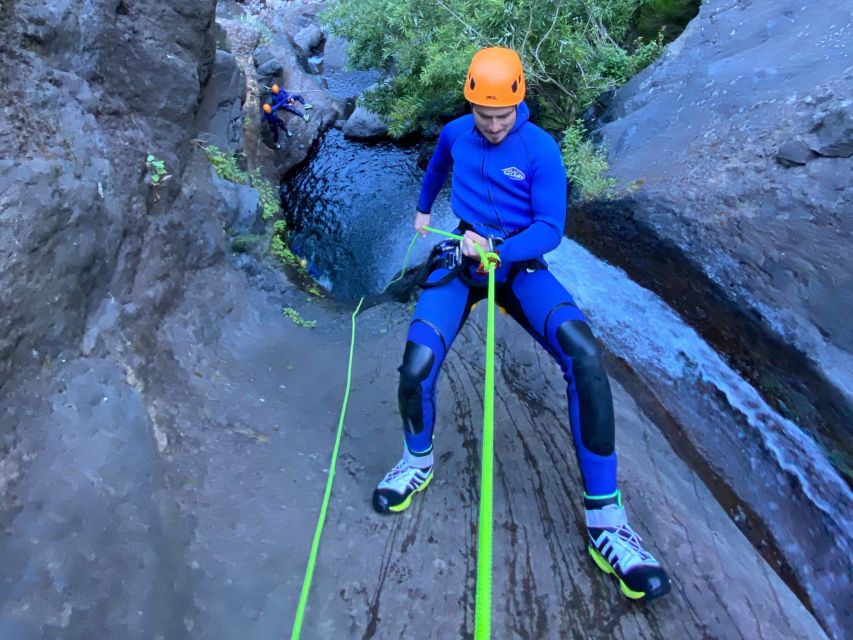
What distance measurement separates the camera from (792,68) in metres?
4.41

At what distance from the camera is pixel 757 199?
12.7 ft

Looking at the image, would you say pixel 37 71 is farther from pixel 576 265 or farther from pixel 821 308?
pixel 821 308

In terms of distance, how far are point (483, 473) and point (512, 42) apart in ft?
18.9

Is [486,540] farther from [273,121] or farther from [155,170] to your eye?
[273,121]

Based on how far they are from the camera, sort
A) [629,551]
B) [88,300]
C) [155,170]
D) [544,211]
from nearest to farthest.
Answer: [629,551] < [544,211] < [88,300] < [155,170]

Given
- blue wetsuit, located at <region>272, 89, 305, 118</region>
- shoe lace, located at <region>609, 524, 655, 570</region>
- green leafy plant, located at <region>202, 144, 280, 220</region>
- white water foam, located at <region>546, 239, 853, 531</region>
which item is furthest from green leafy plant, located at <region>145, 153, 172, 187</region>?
blue wetsuit, located at <region>272, 89, 305, 118</region>

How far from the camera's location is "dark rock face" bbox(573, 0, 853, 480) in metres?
3.34

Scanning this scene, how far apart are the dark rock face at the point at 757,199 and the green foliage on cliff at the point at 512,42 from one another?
0.95 meters

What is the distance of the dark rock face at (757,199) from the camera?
11.0 feet

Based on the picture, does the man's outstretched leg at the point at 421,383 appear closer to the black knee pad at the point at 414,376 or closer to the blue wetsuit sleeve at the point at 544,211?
the black knee pad at the point at 414,376

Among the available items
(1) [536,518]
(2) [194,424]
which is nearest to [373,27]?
(2) [194,424]

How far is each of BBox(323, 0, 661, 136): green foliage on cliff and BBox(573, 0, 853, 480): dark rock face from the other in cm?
95

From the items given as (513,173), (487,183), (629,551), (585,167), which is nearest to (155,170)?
(487,183)

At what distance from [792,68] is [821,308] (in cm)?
237
